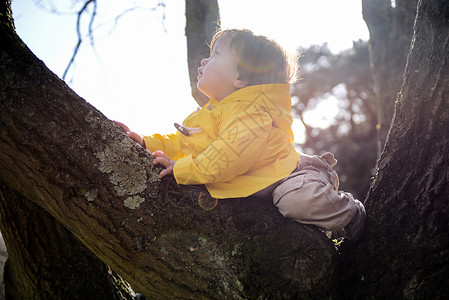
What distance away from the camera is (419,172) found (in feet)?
5.14

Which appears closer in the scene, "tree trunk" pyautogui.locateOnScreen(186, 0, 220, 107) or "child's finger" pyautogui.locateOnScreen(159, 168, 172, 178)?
"child's finger" pyautogui.locateOnScreen(159, 168, 172, 178)

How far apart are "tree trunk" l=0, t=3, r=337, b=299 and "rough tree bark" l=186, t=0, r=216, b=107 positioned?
162 cm

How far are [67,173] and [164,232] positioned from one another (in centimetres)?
48

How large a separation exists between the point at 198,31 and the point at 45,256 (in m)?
2.25

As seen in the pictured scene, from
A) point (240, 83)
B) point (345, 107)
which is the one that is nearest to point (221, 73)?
point (240, 83)

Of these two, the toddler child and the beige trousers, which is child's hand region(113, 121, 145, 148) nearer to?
the toddler child

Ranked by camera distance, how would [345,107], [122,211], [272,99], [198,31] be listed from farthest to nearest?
[345,107]
[198,31]
[272,99]
[122,211]

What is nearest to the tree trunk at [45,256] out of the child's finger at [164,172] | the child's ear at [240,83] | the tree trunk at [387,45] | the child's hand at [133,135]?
the child's hand at [133,135]

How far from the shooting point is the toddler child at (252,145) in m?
1.68

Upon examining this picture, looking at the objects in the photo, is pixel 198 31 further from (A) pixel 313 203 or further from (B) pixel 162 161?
(A) pixel 313 203

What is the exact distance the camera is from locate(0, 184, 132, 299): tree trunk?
1974 mm

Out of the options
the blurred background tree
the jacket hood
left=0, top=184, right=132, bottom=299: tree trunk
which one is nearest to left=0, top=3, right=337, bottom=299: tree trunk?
left=0, top=184, right=132, bottom=299: tree trunk

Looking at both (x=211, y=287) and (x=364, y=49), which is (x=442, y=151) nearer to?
(x=211, y=287)

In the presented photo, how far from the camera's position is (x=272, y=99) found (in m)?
1.96
